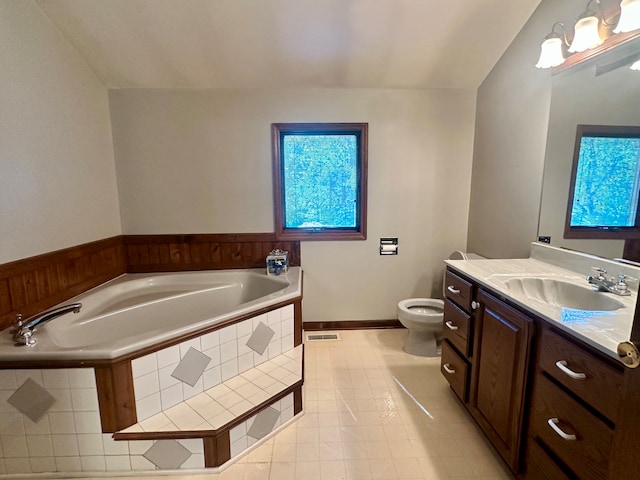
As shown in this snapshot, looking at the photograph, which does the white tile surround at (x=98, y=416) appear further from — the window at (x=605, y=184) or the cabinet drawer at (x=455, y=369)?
the window at (x=605, y=184)

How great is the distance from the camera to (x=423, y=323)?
2.38 m

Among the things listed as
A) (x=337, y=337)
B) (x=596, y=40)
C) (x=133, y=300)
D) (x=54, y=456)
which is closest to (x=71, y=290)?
(x=133, y=300)

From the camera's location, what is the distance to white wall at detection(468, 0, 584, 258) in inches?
75.4

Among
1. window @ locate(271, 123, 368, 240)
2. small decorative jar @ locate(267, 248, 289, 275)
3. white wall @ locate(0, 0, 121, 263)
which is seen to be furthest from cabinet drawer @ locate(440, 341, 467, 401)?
white wall @ locate(0, 0, 121, 263)

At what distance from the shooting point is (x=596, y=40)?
1479 millimetres

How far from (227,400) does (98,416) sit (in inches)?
22.6

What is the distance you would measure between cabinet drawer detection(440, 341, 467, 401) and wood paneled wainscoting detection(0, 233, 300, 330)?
144 centimetres

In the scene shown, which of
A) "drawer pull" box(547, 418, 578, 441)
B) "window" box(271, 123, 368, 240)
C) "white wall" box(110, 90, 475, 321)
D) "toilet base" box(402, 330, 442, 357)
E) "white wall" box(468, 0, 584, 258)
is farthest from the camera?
"window" box(271, 123, 368, 240)

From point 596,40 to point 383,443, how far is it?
2221 millimetres

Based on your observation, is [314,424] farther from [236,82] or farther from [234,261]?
[236,82]

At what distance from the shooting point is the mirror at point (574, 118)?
144 centimetres

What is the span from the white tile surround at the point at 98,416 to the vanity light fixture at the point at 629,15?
7.55 feet

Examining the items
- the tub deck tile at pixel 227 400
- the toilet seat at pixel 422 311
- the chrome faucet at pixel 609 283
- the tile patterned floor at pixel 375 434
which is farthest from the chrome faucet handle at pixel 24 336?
the chrome faucet at pixel 609 283

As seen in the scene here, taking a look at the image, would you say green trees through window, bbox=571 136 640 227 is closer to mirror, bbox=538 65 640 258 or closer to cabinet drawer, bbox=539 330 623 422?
mirror, bbox=538 65 640 258
